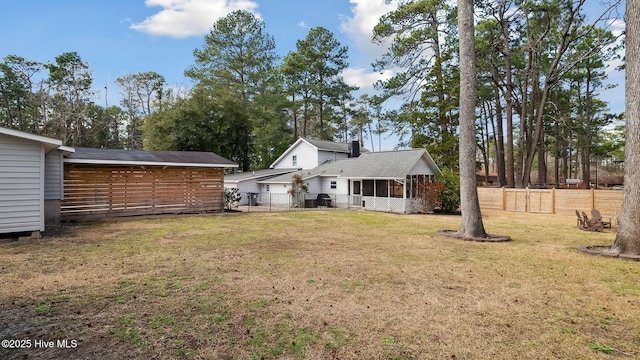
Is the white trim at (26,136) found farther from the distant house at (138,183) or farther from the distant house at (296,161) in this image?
the distant house at (296,161)

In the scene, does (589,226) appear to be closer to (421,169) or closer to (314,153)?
(421,169)

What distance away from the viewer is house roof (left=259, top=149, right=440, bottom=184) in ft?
63.2

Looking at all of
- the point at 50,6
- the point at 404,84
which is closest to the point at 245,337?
the point at 50,6

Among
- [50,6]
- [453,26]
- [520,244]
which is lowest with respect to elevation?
[520,244]

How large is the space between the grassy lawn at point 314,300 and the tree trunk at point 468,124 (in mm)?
1266

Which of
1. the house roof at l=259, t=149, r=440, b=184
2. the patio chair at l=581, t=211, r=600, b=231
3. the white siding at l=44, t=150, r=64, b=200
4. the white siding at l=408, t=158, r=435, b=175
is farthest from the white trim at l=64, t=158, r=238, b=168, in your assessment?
the patio chair at l=581, t=211, r=600, b=231

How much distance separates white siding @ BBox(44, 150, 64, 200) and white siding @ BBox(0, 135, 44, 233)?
9.42ft

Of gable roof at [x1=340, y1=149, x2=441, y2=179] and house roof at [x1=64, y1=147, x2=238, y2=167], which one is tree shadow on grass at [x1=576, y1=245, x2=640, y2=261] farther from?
house roof at [x1=64, y1=147, x2=238, y2=167]

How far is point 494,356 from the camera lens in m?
3.18

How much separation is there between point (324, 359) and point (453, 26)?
86.2 feet

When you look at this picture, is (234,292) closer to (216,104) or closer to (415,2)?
(415,2)

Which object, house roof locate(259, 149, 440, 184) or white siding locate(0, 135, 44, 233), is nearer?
white siding locate(0, 135, 44, 233)

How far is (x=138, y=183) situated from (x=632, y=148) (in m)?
17.5

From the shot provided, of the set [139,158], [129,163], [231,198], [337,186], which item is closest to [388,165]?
[337,186]
